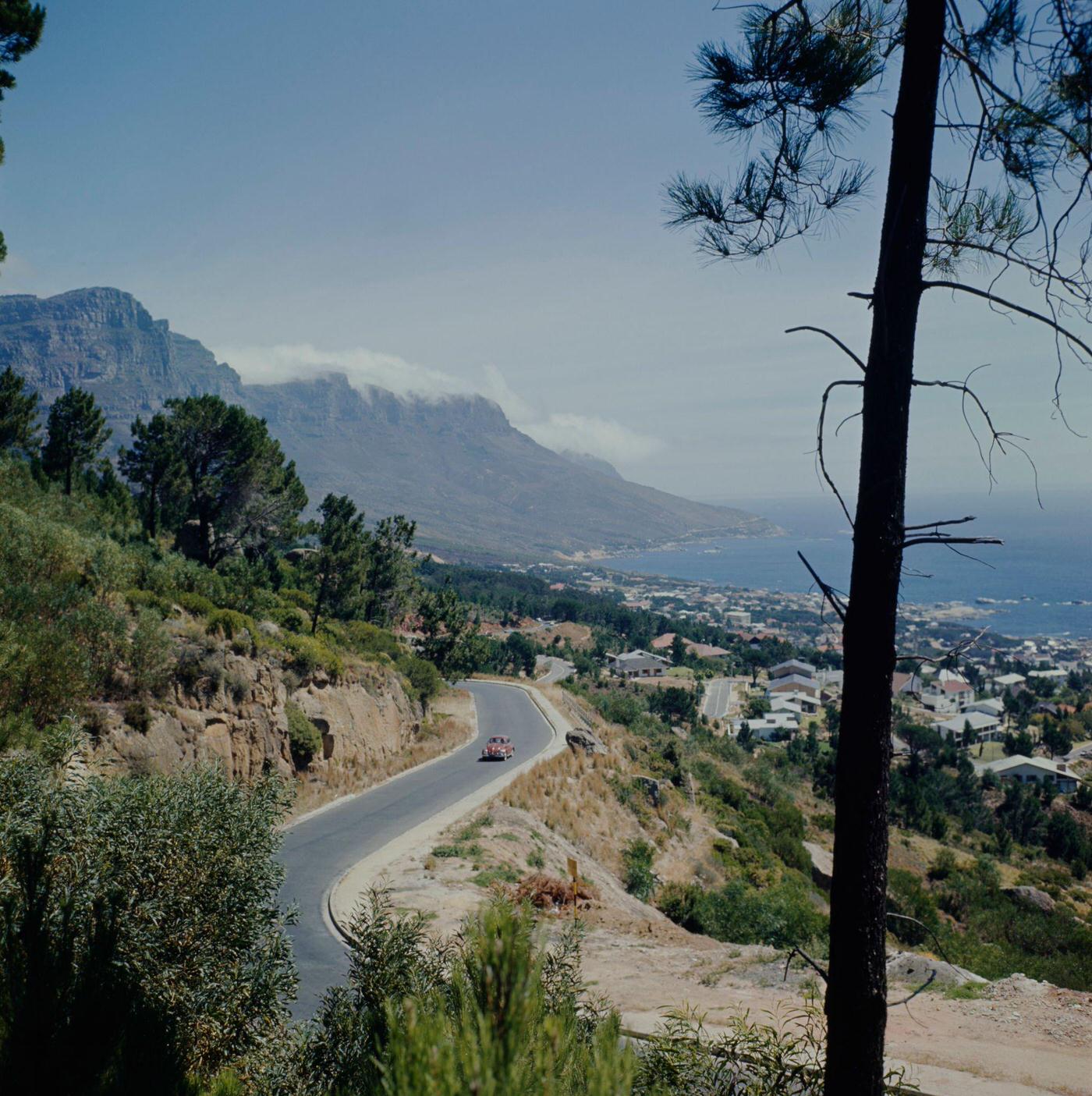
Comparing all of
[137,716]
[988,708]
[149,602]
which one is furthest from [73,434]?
Answer: [988,708]

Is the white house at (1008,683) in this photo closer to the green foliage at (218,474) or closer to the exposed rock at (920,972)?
the green foliage at (218,474)

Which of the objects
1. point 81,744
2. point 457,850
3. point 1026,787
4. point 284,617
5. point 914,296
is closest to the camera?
point 914,296

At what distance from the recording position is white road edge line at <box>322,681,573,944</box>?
11617 mm

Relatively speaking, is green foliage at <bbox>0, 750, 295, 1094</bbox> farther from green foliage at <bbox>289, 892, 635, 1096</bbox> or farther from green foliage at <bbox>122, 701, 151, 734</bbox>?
green foliage at <bbox>122, 701, 151, 734</bbox>

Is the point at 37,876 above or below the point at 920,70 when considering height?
below

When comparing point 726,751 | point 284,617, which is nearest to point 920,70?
point 284,617

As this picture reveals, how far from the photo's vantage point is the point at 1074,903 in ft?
107

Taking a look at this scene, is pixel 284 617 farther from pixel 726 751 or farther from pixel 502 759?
pixel 726 751

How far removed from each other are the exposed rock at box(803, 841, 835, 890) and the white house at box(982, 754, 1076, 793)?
138ft

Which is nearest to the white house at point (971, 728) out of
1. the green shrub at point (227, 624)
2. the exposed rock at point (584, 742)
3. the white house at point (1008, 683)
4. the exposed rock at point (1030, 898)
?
the white house at point (1008, 683)

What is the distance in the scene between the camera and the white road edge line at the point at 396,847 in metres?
11.6

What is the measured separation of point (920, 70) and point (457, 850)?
14.5 meters

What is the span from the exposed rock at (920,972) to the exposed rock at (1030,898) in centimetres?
2239

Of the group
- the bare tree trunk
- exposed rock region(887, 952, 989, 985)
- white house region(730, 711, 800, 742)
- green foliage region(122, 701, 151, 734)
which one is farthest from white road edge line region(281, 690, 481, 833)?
white house region(730, 711, 800, 742)
